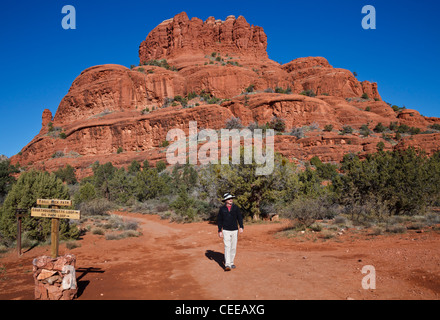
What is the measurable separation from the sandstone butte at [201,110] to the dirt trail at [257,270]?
1288 inches

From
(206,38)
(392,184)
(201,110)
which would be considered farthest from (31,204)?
(206,38)

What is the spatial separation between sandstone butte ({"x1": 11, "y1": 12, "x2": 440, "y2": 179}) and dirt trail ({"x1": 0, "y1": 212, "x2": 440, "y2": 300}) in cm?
3272

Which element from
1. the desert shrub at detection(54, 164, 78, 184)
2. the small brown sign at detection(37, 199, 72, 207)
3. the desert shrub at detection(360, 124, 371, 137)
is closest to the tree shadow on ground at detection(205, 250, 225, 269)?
the small brown sign at detection(37, 199, 72, 207)

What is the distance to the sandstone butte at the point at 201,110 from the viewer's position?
4772 centimetres

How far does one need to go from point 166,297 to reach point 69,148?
65375mm

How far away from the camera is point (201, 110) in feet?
170

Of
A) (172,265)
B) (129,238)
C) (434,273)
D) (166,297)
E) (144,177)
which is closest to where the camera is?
(166,297)

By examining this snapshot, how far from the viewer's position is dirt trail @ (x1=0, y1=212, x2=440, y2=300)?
15.5ft

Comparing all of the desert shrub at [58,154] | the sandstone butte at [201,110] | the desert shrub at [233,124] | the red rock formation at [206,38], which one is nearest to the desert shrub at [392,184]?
the sandstone butte at [201,110]

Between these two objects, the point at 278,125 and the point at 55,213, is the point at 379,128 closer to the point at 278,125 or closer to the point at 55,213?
the point at 278,125

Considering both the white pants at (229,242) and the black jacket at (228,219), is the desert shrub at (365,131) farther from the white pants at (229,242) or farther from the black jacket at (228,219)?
the white pants at (229,242)

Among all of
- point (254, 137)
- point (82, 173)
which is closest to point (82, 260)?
point (254, 137)
